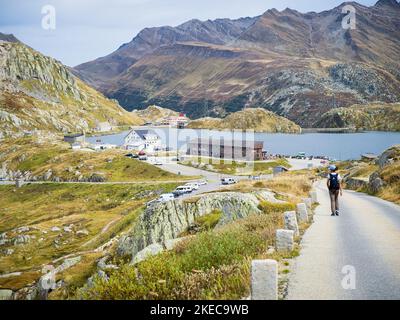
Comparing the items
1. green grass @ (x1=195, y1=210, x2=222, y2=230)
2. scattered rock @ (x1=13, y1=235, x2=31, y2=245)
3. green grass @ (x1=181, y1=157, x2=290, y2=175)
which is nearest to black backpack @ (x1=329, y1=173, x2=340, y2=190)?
green grass @ (x1=195, y1=210, x2=222, y2=230)

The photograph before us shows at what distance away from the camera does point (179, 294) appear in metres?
11.6

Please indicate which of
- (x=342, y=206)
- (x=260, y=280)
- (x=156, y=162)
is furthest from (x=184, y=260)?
(x=156, y=162)

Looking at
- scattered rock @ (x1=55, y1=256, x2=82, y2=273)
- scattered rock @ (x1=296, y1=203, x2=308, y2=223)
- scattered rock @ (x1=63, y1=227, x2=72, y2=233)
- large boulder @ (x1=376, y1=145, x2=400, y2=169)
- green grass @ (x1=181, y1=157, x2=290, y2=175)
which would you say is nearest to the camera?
scattered rock @ (x1=296, y1=203, x2=308, y2=223)

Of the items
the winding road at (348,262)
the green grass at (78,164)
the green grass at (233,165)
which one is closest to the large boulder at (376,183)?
the winding road at (348,262)

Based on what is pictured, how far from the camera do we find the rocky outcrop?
125ft

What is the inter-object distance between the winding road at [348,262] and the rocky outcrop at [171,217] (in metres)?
15.0

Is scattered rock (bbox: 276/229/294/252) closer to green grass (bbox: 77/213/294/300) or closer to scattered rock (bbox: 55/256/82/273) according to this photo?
green grass (bbox: 77/213/294/300)

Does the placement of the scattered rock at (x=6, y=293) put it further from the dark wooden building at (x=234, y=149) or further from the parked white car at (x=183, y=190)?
the dark wooden building at (x=234, y=149)

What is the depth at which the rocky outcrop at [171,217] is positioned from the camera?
38.2 meters

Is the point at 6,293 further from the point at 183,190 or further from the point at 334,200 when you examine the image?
the point at 183,190

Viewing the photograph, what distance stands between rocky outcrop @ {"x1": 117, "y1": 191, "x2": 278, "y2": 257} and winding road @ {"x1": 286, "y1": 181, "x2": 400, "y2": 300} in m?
15.0

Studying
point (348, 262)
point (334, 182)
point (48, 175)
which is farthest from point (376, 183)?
point (48, 175)

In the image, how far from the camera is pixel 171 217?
42219 mm
